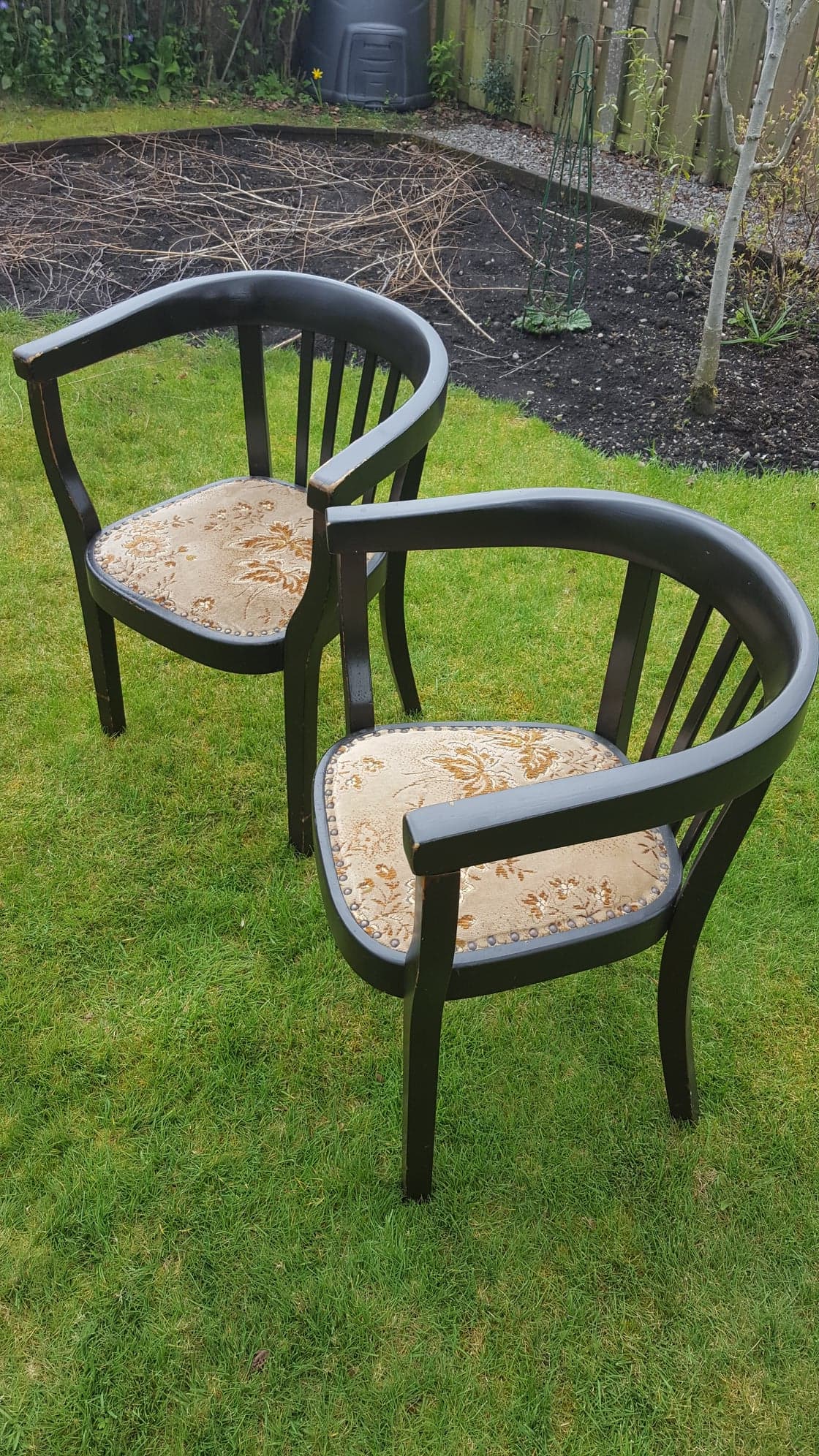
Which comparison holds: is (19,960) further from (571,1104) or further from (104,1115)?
(571,1104)

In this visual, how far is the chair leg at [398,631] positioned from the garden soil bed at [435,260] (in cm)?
167

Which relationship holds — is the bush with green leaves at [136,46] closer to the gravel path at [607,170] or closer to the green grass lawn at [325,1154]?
the gravel path at [607,170]

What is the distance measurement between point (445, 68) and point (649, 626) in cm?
671

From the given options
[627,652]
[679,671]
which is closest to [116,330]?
[627,652]

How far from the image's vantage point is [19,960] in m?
2.04

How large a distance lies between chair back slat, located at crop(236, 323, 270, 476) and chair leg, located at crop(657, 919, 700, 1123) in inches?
62.5

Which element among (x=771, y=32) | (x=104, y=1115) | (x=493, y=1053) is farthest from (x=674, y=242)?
(x=104, y=1115)

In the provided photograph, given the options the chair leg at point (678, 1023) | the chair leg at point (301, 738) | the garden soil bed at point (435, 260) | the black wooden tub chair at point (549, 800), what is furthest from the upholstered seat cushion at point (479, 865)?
the garden soil bed at point (435, 260)

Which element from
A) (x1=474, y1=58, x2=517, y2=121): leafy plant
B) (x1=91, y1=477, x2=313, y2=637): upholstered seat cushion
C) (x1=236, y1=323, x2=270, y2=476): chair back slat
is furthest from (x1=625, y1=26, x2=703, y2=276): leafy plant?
(x1=91, y1=477, x2=313, y2=637): upholstered seat cushion

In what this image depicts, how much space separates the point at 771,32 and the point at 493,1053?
3.29m

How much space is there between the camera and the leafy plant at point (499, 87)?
652 cm

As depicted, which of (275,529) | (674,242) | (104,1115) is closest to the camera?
(104,1115)

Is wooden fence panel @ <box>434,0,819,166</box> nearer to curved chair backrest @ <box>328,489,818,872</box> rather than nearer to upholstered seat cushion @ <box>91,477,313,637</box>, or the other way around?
upholstered seat cushion @ <box>91,477,313,637</box>

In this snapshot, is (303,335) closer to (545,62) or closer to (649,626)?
(649,626)
